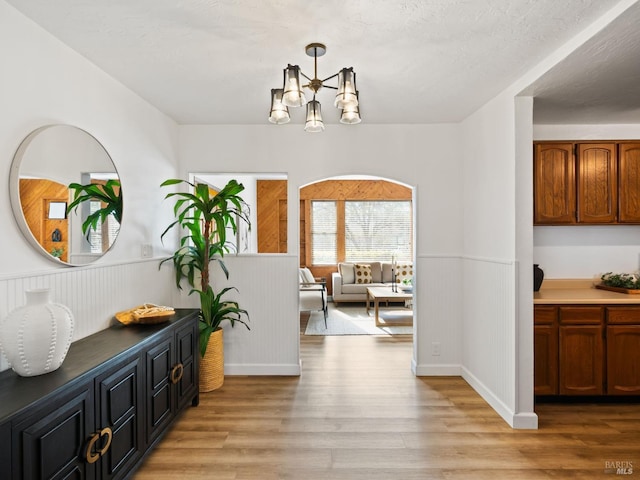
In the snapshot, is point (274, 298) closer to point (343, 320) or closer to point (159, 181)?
point (159, 181)

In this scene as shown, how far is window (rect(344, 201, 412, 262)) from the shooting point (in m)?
8.37

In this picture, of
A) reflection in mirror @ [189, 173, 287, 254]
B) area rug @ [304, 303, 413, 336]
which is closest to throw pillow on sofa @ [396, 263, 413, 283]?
area rug @ [304, 303, 413, 336]

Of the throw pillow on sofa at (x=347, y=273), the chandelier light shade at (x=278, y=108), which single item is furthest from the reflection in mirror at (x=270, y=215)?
the chandelier light shade at (x=278, y=108)

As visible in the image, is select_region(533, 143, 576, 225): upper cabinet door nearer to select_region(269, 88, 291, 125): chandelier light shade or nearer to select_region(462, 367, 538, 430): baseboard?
select_region(462, 367, 538, 430): baseboard

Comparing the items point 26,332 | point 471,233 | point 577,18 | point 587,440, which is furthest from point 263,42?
point 587,440

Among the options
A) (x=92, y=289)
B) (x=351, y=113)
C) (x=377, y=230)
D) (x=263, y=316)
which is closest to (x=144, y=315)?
(x=92, y=289)

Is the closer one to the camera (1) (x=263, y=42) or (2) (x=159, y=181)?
(1) (x=263, y=42)

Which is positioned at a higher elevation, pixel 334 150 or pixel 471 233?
pixel 334 150

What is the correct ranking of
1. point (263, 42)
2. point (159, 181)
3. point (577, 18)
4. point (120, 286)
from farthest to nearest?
point (159, 181) → point (120, 286) → point (263, 42) → point (577, 18)

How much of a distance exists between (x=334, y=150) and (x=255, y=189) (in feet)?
15.3

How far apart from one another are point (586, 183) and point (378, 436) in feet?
9.16

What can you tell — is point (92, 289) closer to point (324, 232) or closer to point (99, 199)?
point (99, 199)

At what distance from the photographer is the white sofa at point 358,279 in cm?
746

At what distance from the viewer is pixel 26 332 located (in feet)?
5.14
